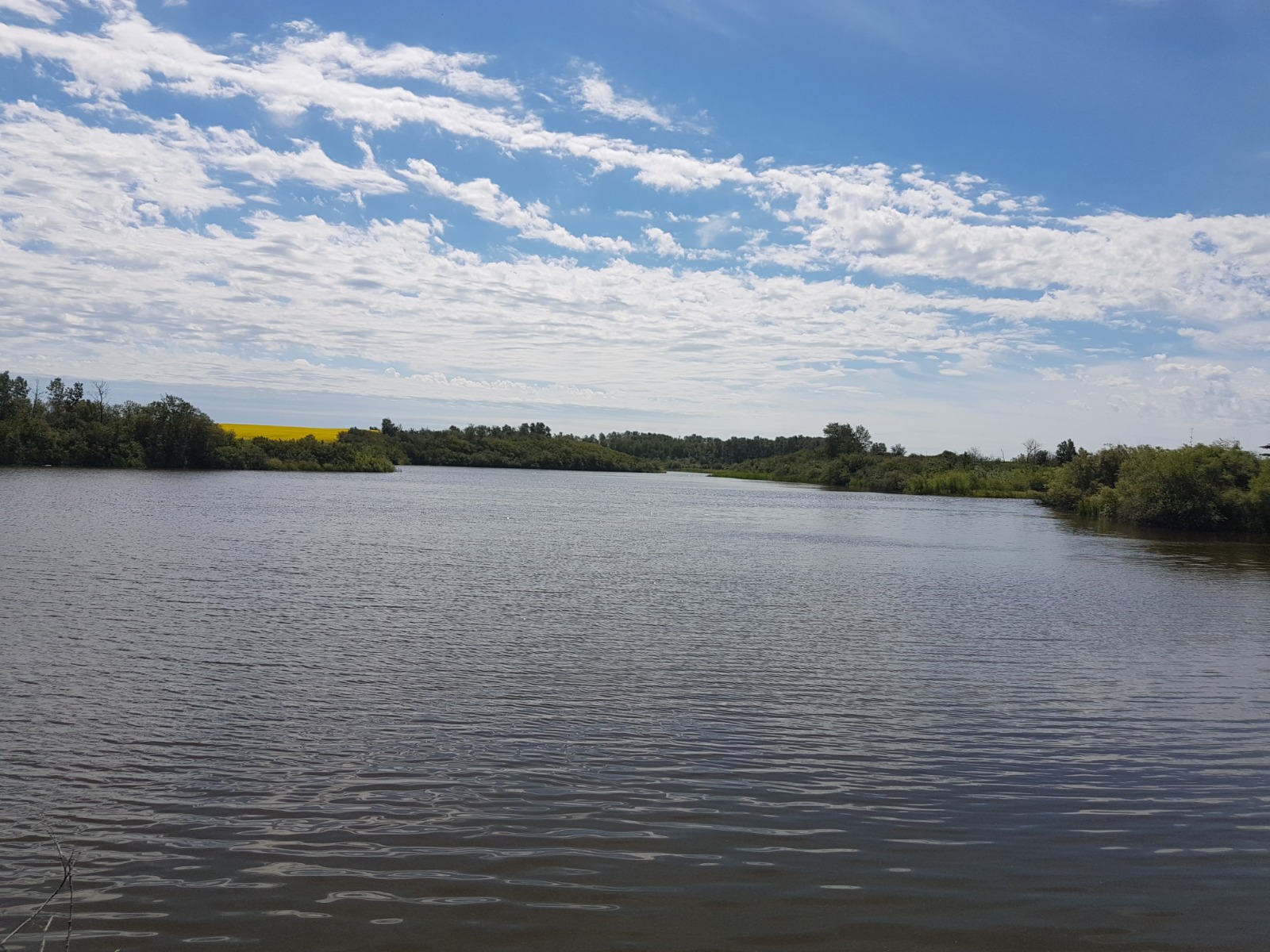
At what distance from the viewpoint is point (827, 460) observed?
144m

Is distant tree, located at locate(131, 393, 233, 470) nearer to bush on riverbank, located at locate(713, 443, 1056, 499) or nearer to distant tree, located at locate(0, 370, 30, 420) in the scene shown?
distant tree, located at locate(0, 370, 30, 420)

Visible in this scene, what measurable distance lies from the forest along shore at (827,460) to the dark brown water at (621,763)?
35865 millimetres

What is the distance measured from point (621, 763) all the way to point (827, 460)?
13841 cm

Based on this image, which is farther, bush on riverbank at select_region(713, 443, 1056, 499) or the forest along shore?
bush on riverbank at select_region(713, 443, 1056, 499)

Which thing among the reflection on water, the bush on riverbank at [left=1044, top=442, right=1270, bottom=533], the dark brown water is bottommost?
the dark brown water

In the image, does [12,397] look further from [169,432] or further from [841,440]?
[841,440]

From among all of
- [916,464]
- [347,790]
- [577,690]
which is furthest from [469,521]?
[916,464]

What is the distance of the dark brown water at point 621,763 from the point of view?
627 cm

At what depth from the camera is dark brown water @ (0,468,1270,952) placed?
627cm

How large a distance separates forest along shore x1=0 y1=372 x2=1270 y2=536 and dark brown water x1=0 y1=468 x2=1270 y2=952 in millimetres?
35865

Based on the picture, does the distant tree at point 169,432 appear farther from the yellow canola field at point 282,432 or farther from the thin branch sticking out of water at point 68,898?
the thin branch sticking out of water at point 68,898

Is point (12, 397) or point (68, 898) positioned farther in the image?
point (12, 397)

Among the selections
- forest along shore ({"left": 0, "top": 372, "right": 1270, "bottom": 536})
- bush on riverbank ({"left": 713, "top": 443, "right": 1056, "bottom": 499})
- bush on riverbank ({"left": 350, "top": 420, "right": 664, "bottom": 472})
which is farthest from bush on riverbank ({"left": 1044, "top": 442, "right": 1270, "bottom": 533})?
bush on riverbank ({"left": 350, "top": 420, "right": 664, "bottom": 472})

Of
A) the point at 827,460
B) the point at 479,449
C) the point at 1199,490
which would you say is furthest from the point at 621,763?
the point at 479,449
